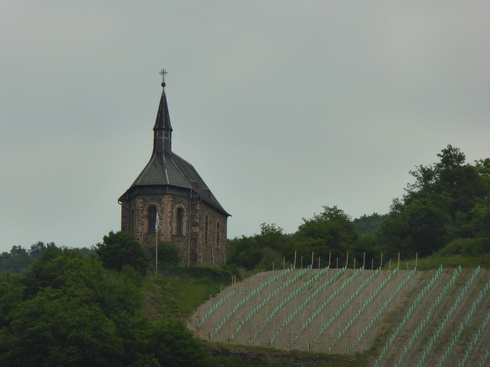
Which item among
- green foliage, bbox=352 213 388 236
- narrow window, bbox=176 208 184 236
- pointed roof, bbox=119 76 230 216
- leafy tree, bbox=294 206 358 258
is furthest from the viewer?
green foliage, bbox=352 213 388 236

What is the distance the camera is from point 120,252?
79.0 m

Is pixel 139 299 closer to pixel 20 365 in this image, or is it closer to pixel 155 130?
pixel 20 365

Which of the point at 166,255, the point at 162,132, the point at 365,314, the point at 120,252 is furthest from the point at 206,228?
the point at 365,314

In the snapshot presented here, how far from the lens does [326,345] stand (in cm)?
6500

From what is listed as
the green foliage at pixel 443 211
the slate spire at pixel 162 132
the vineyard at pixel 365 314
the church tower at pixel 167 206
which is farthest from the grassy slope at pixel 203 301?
the green foliage at pixel 443 211

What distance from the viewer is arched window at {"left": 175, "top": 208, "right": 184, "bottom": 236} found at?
8525 cm

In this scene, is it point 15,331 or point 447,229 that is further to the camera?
point 447,229

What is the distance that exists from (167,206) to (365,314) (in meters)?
20.2

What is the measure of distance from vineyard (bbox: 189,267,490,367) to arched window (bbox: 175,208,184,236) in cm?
672

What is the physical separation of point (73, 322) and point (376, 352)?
1638cm

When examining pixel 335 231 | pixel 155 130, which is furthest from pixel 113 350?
pixel 335 231

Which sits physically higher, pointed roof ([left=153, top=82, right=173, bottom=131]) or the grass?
pointed roof ([left=153, top=82, right=173, bottom=131])

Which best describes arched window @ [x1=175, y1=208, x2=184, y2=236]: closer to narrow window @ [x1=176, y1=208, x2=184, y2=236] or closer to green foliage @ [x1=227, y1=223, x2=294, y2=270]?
narrow window @ [x1=176, y1=208, x2=184, y2=236]

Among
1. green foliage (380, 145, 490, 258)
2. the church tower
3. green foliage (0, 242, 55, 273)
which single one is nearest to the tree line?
green foliage (380, 145, 490, 258)
